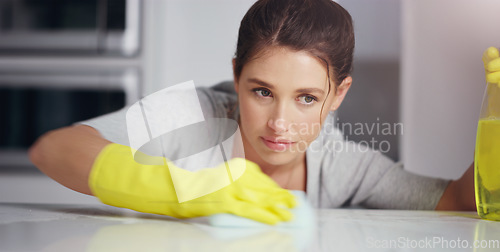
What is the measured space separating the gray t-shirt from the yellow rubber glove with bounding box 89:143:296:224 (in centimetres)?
21

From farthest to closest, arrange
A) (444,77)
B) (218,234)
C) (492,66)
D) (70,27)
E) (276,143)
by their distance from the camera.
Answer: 1. (70,27)
2. (444,77)
3. (276,143)
4. (492,66)
5. (218,234)

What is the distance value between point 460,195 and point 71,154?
573 mm

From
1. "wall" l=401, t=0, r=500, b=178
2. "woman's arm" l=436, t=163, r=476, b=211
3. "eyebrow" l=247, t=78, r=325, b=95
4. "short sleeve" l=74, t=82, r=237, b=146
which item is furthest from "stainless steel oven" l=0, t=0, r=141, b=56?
"woman's arm" l=436, t=163, r=476, b=211

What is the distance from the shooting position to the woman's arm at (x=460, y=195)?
2.15ft

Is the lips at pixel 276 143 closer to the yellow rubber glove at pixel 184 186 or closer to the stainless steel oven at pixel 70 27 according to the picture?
the yellow rubber glove at pixel 184 186

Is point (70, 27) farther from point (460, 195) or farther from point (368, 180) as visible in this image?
point (460, 195)

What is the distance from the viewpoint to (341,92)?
0.66m

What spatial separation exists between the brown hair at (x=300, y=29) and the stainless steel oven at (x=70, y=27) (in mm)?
442

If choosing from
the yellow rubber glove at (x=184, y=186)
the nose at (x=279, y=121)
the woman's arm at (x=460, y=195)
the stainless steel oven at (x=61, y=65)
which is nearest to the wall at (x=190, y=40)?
the stainless steel oven at (x=61, y=65)

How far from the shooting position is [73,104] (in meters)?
0.99

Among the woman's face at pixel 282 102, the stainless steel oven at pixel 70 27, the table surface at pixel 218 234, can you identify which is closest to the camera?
the table surface at pixel 218 234

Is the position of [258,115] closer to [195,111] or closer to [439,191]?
[195,111]

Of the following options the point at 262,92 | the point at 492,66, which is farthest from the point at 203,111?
the point at 492,66

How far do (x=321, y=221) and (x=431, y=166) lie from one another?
Result: 0.34 m
